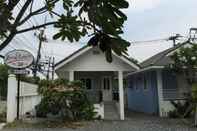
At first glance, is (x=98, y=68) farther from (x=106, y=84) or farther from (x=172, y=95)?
(x=172, y=95)

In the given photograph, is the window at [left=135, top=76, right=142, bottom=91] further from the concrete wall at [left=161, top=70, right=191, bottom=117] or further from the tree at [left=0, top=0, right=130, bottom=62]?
the tree at [left=0, top=0, right=130, bottom=62]

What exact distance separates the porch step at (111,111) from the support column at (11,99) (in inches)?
213

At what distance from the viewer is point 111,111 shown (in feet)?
65.7

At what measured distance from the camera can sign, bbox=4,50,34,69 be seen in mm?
16078

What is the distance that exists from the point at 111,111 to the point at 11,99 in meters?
6.49

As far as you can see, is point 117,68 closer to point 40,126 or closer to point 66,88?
point 66,88

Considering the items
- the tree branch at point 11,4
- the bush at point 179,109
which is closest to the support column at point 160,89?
the bush at point 179,109

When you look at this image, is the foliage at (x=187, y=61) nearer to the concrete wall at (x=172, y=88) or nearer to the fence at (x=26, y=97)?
the concrete wall at (x=172, y=88)

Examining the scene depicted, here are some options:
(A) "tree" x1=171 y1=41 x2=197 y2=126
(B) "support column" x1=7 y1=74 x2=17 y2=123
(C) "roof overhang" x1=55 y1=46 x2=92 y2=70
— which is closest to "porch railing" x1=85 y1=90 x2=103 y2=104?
(C) "roof overhang" x1=55 y1=46 x2=92 y2=70

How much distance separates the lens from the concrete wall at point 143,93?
70.9 feet

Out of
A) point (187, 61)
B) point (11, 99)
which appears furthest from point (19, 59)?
point (187, 61)

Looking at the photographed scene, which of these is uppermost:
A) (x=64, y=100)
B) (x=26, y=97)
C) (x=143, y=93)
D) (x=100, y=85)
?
(x=100, y=85)

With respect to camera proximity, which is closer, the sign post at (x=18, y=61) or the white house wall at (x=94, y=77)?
the sign post at (x=18, y=61)

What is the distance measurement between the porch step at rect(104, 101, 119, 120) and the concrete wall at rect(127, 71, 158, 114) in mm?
2513
